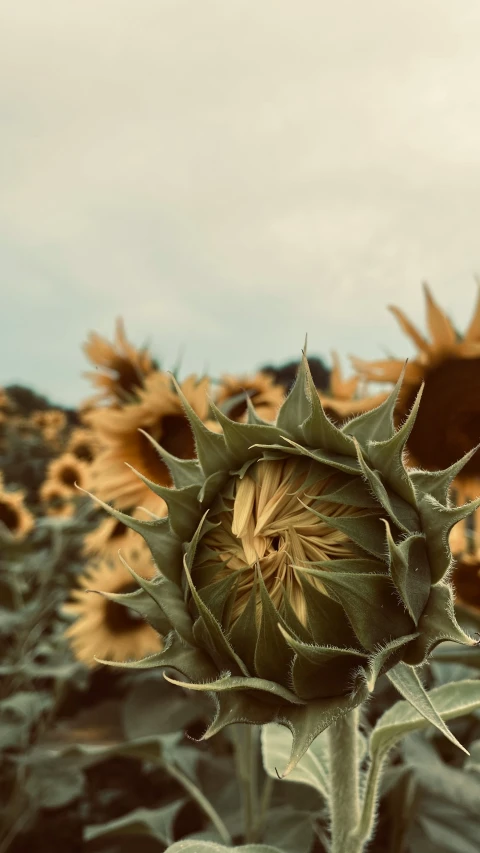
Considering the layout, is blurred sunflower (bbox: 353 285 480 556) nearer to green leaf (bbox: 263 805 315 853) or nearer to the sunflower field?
the sunflower field

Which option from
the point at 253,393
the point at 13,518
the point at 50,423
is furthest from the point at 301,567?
the point at 50,423

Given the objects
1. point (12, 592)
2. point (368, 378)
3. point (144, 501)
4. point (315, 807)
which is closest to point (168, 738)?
point (315, 807)

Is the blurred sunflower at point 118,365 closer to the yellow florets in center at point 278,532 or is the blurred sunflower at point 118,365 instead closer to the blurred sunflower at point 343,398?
the blurred sunflower at point 343,398

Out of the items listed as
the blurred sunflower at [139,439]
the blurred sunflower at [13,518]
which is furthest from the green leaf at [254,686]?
the blurred sunflower at [13,518]

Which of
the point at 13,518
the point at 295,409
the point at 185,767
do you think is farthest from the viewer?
the point at 13,518

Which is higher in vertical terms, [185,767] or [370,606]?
[370,606]

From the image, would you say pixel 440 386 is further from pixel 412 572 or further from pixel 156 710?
pixel 156 710
